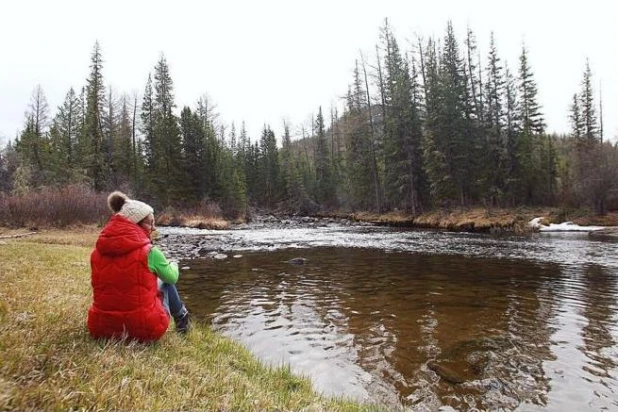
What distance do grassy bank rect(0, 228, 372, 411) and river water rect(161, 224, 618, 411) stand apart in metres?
1.15

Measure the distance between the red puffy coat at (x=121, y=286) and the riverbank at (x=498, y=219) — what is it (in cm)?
2762

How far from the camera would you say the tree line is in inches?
1414

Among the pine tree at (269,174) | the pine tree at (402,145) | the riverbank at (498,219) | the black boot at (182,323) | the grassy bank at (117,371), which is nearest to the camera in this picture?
the grassy bank at (117,371)

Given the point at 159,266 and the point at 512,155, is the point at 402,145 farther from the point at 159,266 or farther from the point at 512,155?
the point at 159,266

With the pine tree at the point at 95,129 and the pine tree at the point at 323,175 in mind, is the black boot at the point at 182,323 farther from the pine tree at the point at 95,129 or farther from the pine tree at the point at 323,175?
the pine tree at the point at 323,175

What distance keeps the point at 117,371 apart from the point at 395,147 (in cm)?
3962

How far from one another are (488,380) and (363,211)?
4382 cm

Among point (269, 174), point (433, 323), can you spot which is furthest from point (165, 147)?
point (433, 323)

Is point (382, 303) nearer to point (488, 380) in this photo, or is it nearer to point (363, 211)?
point (488, 380)

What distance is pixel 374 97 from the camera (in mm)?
45062

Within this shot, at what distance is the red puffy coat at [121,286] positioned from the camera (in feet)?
12.4

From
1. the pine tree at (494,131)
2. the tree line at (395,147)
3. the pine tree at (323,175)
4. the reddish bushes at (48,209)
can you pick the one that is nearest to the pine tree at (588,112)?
the tree line at (395,147)

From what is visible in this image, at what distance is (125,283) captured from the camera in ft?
12.3

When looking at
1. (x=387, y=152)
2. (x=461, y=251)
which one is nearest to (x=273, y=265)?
(x=461, y=251)
